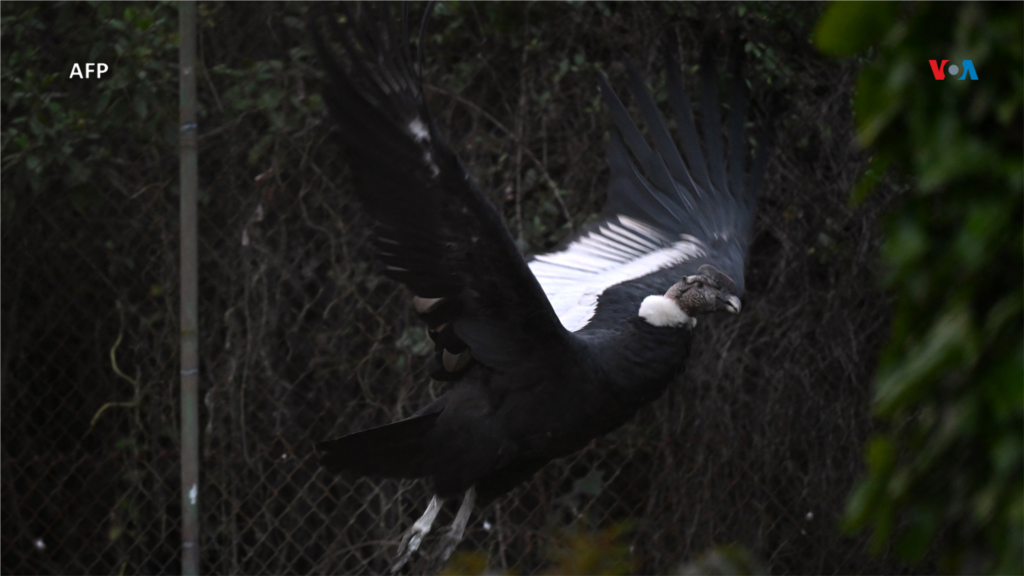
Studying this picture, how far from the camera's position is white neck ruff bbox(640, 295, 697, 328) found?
8.71 ft

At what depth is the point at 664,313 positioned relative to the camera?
105 inches

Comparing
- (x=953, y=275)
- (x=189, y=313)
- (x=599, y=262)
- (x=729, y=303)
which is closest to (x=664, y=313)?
(x=729, y=303)

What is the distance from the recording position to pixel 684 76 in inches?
124

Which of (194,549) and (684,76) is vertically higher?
(684,76)

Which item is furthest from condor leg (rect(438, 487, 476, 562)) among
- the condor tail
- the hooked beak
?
the hooked beak

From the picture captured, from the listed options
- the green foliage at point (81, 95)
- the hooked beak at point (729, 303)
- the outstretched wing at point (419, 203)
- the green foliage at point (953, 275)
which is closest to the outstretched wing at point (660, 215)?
the hooked beak at point (729, 303)

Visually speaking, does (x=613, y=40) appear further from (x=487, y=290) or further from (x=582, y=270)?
(x=487, y=290)

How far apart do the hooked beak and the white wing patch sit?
47 centimetres

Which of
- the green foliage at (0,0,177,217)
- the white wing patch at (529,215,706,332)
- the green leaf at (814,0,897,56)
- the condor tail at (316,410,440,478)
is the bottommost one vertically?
the condor tail at (316,410,440,478)

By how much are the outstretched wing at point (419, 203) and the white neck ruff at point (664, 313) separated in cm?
34

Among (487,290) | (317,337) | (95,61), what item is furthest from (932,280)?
(95,61)

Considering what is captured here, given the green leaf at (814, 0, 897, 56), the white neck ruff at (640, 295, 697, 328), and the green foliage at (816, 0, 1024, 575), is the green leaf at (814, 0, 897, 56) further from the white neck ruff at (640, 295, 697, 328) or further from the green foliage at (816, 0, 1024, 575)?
the white neck ruff at (640, 295, 697, 328)

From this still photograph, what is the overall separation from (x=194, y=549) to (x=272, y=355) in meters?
0.67

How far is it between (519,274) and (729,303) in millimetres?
760
